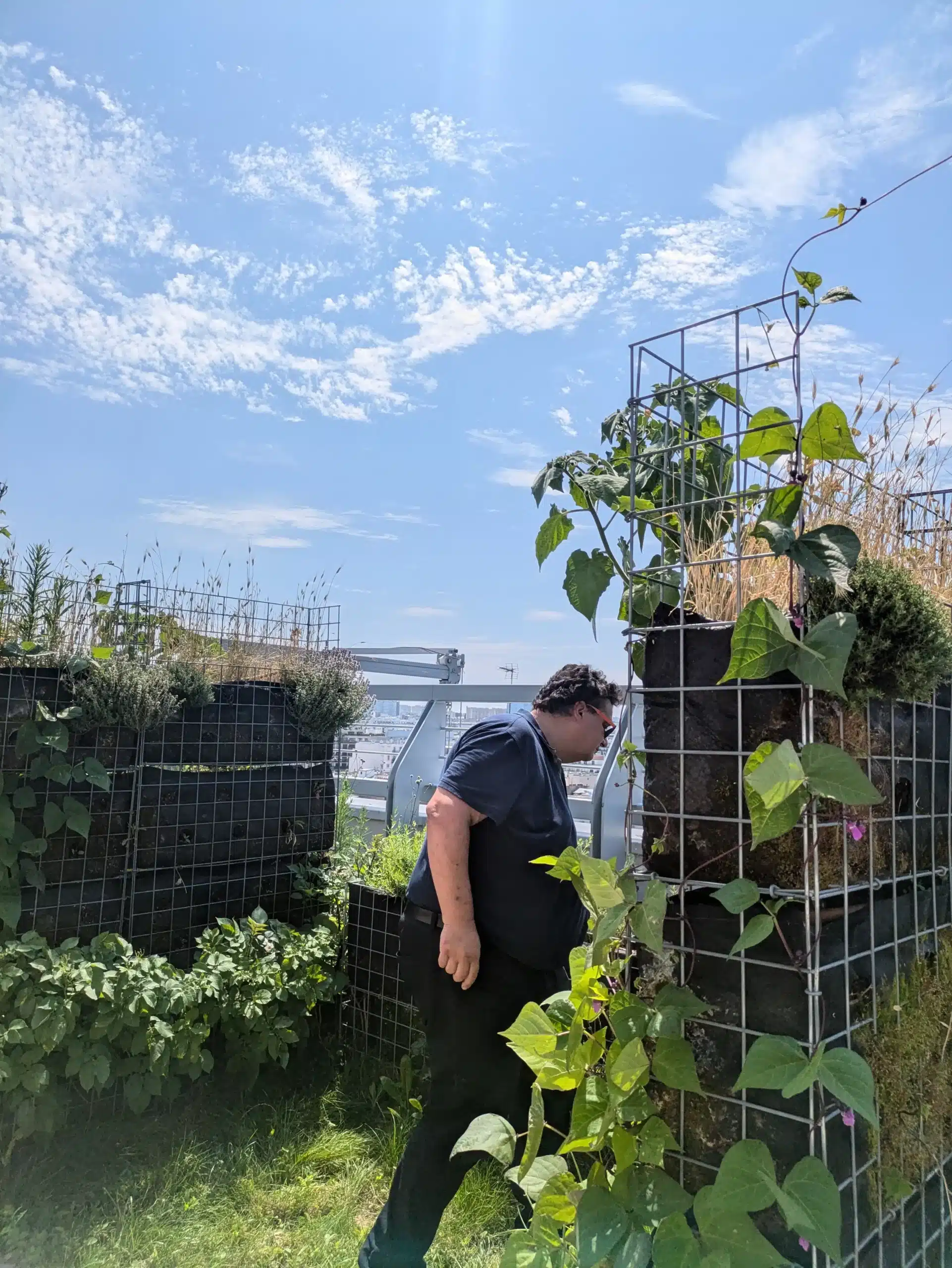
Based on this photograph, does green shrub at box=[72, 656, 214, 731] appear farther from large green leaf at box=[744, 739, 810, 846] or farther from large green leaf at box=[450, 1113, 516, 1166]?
large green leaf at box=[744, 739, 810, 846]

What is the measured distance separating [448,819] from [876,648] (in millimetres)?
1298

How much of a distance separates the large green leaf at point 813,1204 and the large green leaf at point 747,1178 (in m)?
0.02

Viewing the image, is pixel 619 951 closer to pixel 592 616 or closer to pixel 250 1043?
pixel 592 616

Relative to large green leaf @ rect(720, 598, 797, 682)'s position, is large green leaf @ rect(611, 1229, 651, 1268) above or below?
below

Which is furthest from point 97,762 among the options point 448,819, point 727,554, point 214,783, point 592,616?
point 727,554

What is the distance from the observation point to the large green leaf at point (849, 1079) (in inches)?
51.7

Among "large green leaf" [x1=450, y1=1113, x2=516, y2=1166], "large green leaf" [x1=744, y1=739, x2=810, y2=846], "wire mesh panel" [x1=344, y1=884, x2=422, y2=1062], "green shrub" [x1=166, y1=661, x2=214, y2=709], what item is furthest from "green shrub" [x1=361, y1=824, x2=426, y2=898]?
"large green leaf" [x1=744, y1=739, x2=810, y2=846]

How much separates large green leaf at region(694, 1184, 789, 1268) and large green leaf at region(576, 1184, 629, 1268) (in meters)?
0.13

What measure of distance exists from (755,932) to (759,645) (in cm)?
46

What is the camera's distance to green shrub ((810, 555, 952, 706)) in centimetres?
165

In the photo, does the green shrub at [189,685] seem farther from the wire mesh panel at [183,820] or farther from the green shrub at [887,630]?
the green shrub at [887,630]

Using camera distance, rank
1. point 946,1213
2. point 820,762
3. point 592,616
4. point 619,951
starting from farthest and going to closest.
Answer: point 946,1213
point 592,616
point 619,951
point 820,762

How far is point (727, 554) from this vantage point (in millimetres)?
1868

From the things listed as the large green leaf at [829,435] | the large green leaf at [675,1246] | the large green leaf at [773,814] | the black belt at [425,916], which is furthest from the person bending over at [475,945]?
the large green leaf at [829,435]
